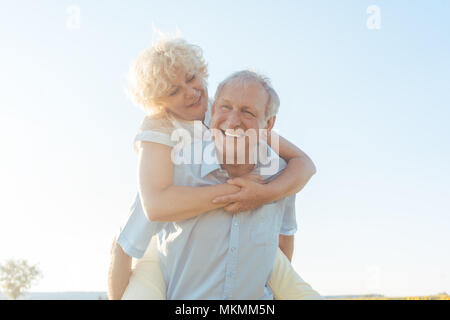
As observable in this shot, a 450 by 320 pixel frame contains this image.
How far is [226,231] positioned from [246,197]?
25 centimetres

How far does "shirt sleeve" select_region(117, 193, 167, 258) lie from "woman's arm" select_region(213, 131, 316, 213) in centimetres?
56

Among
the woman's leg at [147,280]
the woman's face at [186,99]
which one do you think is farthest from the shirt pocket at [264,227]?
the woman's face at [186,99]

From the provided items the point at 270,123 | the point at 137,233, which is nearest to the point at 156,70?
the point at 270,123

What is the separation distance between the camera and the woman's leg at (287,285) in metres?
3.40

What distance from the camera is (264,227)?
10.2 ft

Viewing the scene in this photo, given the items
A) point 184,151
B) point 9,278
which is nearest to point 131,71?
point 184,151

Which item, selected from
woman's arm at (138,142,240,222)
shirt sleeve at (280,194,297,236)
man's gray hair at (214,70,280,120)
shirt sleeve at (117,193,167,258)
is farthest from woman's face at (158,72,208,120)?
shirt sleeve at (280,194,297,236)

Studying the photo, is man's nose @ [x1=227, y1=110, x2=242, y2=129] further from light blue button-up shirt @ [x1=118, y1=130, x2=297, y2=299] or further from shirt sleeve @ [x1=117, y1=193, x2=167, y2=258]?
shirt sleeve @ [x1=117, y1=193, x2=167, y2=258]

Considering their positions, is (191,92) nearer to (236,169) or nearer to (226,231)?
(236,169)

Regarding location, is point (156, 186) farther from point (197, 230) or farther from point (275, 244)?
point (275, 244)

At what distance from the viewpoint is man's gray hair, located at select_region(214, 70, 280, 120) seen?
3301mm

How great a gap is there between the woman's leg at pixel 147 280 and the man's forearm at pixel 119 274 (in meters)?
0.05

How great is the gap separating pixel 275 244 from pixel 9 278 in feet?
201
